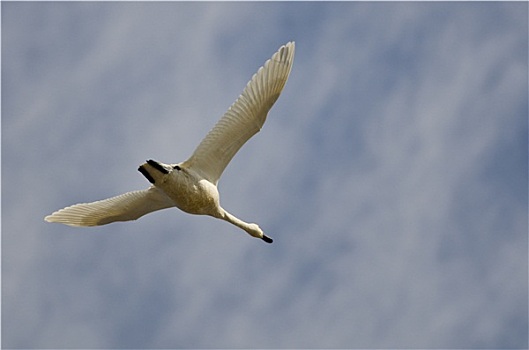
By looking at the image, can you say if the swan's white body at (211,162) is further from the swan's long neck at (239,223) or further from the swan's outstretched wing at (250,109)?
the swan's long neck at (239,223)

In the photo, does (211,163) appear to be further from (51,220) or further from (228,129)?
(51,220)

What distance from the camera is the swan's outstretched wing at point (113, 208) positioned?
31984 mm

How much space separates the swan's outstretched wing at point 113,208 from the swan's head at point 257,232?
3036 millimetres

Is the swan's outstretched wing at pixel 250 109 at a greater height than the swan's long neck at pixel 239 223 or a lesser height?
greater

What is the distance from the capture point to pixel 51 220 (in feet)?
106

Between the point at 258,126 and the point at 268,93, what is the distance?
3.00 ft

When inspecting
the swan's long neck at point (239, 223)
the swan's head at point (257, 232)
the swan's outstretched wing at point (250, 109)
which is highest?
the swan's outstretched wing at point (250, 109)

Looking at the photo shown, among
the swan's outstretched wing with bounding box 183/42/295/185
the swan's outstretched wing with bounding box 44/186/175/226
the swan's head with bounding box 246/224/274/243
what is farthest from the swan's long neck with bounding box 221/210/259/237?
the swan's outstretched wing with bounding box 183/42/295/185

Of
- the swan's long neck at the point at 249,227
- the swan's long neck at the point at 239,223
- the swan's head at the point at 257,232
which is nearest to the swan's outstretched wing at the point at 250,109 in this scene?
the swan's long neck at the point at 239,223

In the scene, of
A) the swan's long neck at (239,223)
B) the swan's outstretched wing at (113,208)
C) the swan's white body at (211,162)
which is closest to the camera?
the swan's white body at (211,162)

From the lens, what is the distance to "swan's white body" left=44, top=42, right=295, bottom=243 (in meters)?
30.5

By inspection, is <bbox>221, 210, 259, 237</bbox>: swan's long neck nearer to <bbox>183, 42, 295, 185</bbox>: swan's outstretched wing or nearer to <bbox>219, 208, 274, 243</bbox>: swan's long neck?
<bbox>219, 208, 274, 243</bbox>: swan's long neck

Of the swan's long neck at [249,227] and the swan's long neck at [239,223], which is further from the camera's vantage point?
the swan's long neck at [249,227]

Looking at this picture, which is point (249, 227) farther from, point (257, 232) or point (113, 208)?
point (113, 208)
